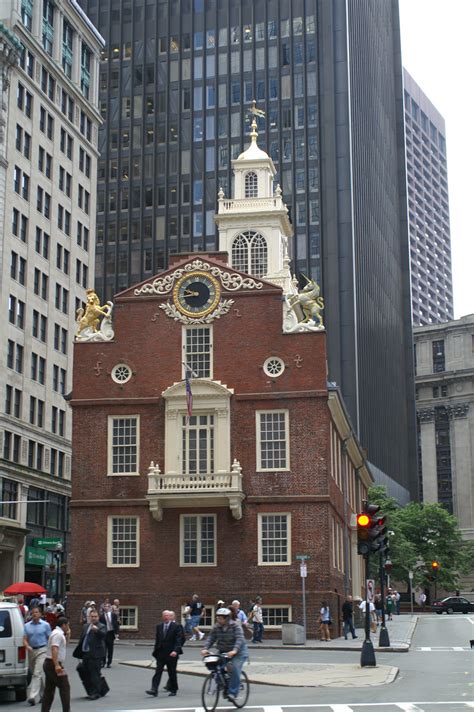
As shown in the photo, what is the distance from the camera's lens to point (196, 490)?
44531 mm

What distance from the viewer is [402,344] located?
142 meters

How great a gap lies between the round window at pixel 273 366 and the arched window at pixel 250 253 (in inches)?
378

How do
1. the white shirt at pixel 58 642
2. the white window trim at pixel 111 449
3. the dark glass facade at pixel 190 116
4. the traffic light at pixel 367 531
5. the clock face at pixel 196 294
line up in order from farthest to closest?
→ the dark glass facade at pixel 190 116 < the clock face at pixel 196 294 < the white window trim at pixel 111 449 < the traffic light at pixel 367 531 < the white shirt at pixel 58 642

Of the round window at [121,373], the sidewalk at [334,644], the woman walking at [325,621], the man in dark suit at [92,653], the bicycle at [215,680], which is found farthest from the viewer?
the round window at [121,373]

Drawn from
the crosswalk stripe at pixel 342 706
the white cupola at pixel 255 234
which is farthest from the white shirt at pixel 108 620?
the white cupola at pixel 255 234

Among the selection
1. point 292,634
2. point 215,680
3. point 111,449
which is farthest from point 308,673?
point 111,449

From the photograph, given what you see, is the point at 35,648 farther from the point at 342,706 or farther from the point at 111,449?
the point at 111,449

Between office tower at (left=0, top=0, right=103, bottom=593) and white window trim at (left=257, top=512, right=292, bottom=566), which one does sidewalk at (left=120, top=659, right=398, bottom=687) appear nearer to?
white window trim at (left=257, top=512, right=292, bottom=566)

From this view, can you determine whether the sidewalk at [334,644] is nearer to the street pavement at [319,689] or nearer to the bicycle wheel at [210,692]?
the street pavement at [319,689]

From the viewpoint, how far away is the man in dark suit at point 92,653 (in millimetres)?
22297

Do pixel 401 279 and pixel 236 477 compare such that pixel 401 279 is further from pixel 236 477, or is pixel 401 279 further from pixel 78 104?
pixel 236 477

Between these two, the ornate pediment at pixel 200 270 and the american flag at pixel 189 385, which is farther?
the ornate pediment at pixel 200 270

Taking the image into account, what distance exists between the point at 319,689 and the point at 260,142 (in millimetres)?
95575

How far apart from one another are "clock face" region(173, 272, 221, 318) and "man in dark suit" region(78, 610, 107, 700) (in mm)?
25718
